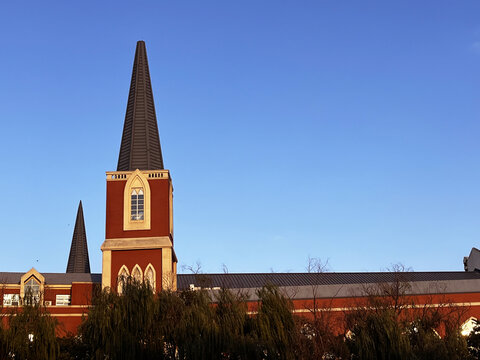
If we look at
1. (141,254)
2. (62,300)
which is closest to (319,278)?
(141,254)

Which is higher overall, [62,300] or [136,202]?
[136,202]

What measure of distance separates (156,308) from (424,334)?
1104 cm

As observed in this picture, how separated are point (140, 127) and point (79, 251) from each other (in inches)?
773

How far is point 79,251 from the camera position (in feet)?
206

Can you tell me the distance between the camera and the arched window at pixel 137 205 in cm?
4494

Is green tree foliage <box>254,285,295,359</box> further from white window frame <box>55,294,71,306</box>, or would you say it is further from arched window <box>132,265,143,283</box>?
white window frame <box>55,294,71,306</box>

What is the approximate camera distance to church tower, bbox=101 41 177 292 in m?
43.6

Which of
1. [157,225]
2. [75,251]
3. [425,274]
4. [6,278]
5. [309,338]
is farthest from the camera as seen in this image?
[75,251]

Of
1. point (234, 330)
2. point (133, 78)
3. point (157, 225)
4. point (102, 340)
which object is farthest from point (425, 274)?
point (102, 340)

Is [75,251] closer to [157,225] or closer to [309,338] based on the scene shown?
[157,225]

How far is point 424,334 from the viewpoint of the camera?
28.0 m

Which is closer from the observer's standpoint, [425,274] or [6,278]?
[6,278]

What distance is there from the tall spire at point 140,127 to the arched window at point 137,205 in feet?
5.89

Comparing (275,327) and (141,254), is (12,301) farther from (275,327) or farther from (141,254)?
(275,327)
